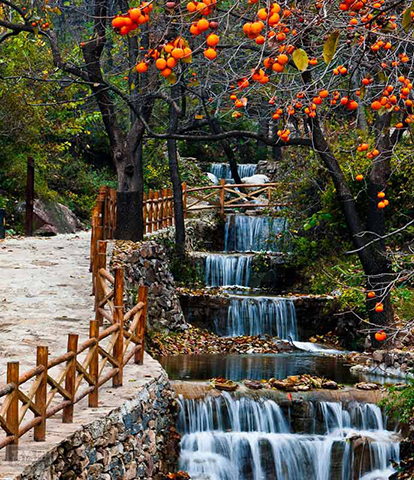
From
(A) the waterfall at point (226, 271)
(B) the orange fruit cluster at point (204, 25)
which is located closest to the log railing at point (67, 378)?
(B) the orange fruit cluster at point (204, 25)

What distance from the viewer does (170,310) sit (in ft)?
55.1

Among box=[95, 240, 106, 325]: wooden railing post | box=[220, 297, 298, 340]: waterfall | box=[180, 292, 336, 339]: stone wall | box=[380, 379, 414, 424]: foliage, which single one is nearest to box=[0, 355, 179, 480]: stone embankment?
box=[95, 240, 106, 325]: wooden railing post

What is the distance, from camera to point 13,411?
6.12 m

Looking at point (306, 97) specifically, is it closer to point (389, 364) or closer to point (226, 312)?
point (389, 364)

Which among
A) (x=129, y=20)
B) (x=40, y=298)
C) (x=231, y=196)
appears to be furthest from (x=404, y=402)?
(x=231, y=196)

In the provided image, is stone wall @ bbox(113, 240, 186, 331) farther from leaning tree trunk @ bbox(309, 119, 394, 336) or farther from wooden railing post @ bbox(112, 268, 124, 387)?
wooden railing post @ bbox(112, 268, 124, 387)

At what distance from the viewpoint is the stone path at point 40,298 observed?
401 inches

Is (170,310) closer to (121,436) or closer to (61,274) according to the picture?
(61,274)

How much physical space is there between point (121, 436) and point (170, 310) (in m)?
8.76

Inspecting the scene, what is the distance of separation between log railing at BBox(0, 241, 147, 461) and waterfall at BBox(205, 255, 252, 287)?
370 inches

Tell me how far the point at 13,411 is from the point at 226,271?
47.9 feet

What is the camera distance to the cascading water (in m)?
10.3

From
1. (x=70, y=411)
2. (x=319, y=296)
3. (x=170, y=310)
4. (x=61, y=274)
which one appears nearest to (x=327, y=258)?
(x=319, y=296)

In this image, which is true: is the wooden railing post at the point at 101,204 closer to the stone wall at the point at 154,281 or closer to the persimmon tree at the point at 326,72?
the stone wall at the point at 154,281
